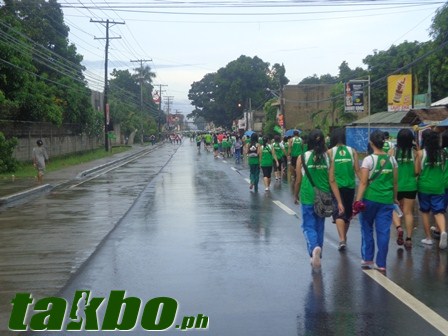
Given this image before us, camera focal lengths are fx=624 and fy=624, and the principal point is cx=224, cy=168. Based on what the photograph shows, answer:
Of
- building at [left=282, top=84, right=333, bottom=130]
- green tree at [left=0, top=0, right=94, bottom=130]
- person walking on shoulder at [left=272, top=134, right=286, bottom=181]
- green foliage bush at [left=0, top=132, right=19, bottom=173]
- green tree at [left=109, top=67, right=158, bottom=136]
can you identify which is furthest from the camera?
green tree at [left=109, top=67, right=158, bottom=136]

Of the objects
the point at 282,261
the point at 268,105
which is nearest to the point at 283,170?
the point at 282,261

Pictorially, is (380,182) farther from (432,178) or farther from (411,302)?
(432,178)

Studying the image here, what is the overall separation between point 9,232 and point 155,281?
5282mm

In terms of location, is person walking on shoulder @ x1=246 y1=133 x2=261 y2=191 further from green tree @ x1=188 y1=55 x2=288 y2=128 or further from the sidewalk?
green tree @ x1=188 y1=55 x2=288 y2=128

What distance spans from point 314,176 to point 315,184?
11 cm

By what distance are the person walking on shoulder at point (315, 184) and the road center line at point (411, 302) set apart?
0.73 metres

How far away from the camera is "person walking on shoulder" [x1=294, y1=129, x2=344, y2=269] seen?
7.84m

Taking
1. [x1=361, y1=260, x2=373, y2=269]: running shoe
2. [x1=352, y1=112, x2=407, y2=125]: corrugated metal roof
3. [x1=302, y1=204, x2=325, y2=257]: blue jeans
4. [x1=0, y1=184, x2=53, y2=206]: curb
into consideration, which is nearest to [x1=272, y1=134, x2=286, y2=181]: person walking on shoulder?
[x1=0, y1=184, x2=53, y2=206]: curb

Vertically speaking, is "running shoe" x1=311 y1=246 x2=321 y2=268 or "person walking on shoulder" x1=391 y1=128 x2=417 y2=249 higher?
"person walking on shoulder" x1=391 y1=128 x2=417 y2=249

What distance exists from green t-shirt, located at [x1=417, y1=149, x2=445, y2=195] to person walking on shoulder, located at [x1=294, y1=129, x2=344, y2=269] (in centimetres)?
197

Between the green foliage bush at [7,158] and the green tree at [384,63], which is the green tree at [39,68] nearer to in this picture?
the green foliage bush at [7,158]

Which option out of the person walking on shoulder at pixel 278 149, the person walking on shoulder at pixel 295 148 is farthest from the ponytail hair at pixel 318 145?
the person walking on shoulder at pixel 295 148

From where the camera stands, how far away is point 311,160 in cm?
793

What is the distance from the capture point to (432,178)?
9.23 meters
